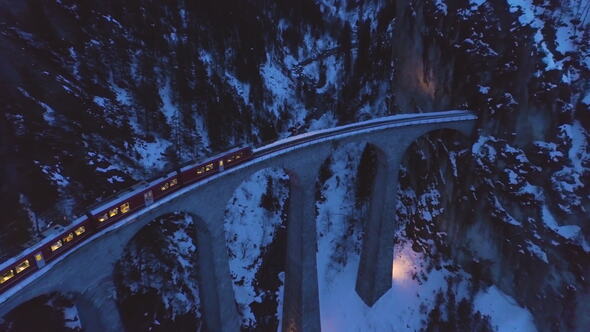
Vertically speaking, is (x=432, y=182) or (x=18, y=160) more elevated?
(x=18, y=160)

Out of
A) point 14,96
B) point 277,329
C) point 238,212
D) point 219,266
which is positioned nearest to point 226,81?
point 238,212

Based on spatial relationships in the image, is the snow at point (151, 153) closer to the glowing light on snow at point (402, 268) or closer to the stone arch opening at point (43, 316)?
the stone arch opening at point (43, 316)

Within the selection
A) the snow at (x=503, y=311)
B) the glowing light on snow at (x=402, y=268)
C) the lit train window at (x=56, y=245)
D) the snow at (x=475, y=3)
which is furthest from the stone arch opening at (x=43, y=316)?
the snow at (x=475, y=3)

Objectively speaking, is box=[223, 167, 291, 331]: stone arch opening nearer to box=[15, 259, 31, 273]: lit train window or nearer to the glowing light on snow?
the glowing light on snow

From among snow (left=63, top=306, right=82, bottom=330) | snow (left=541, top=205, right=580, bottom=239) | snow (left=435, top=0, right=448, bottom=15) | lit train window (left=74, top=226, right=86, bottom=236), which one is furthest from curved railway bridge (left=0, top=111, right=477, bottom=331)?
snow (left=435, top=0, right=448, bottom=15)

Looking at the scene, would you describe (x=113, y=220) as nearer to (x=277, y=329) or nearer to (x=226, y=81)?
(x=277, y=329)

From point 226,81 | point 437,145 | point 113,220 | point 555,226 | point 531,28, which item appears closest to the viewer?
point 113,220
